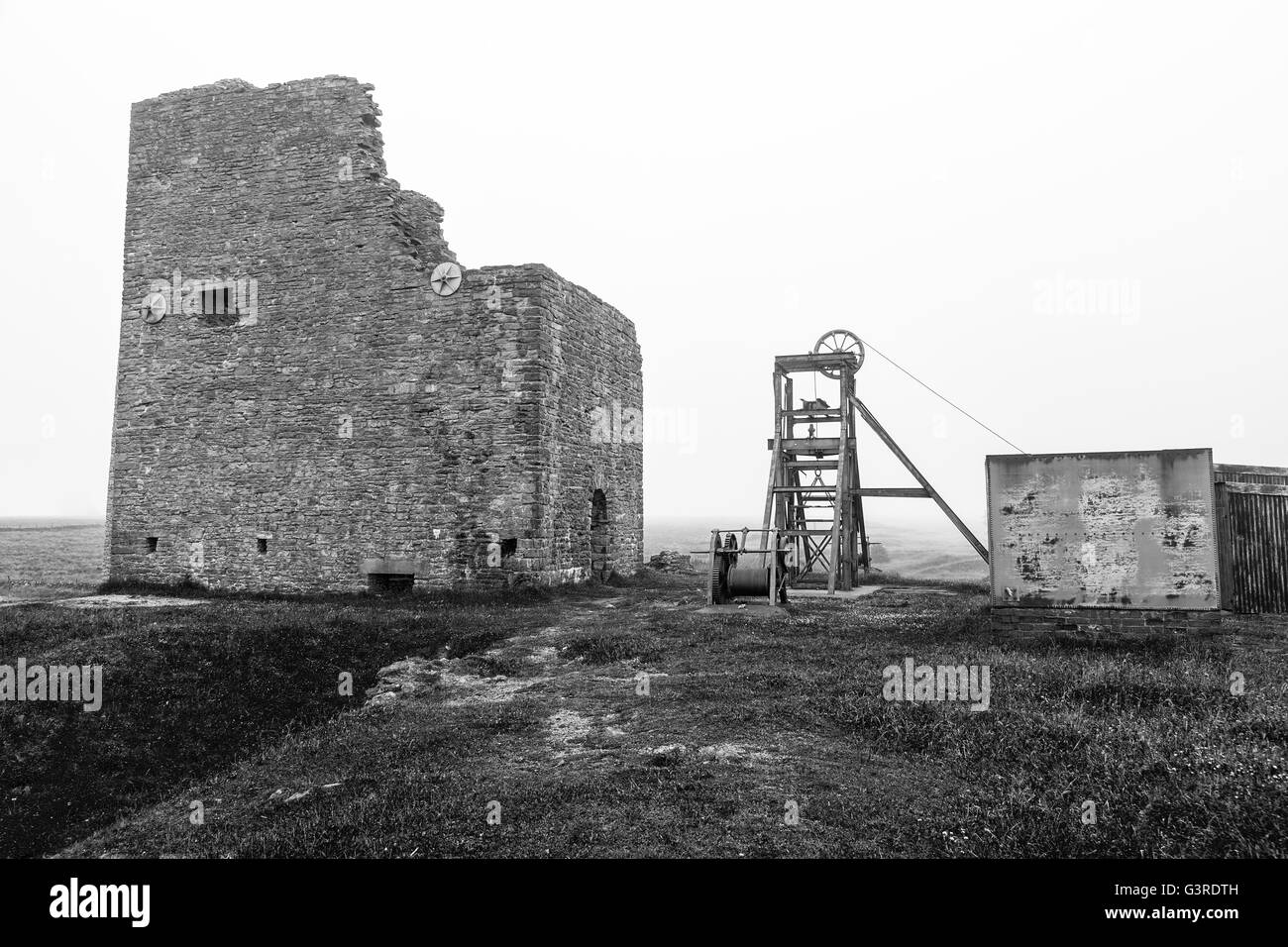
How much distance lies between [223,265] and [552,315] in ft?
25.1

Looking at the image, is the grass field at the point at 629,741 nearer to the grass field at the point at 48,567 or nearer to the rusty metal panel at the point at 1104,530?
the rusty metal panel at the point at 1104,530

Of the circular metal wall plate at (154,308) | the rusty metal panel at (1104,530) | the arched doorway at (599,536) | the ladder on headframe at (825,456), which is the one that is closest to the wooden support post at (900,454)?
the ladder on headframe at (825,456)

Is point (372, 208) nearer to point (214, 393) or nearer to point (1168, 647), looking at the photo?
point (214, 393)

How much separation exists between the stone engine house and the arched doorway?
12.9 inches

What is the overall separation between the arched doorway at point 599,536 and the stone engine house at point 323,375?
328mm

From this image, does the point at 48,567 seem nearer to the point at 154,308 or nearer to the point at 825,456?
the point at 154,308

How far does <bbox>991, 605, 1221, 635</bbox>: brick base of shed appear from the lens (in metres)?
10.9

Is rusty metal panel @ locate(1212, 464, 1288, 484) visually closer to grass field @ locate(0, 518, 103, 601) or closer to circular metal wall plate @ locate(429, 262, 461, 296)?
circular metal wall plate @ locate(429, 262, 461, 296)

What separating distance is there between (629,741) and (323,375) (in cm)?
1327

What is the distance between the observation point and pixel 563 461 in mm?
17969

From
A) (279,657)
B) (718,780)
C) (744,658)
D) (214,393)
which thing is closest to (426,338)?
(214,393)

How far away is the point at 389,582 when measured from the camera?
678 inches

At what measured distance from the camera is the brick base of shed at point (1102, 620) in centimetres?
1090

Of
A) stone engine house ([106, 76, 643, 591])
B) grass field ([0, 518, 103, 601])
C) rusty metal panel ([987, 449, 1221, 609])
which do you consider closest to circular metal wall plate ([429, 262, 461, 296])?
stone engine house ([106, 76, 643, 591])
